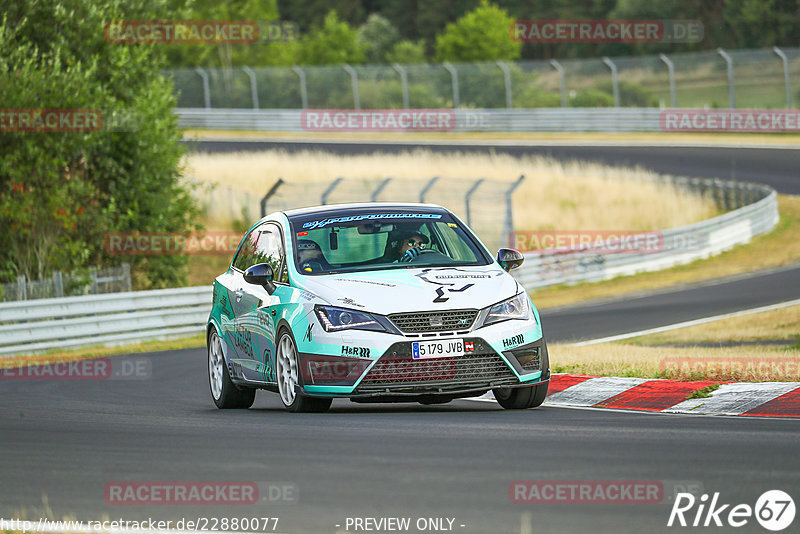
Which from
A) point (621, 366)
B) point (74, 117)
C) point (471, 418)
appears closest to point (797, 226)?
point (74, 117)

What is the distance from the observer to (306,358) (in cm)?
955

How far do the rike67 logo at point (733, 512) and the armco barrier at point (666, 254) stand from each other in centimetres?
2226

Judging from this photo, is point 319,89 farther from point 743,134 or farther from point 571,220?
point 571,220

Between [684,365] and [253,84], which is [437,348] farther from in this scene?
[253,84]

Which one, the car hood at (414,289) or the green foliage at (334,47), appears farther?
the green foliage at (334,47)

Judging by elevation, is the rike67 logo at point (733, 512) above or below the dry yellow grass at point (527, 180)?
above

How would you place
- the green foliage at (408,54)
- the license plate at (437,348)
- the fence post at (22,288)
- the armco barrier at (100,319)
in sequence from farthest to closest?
1. the green foliage at (408,54)
2. the fence post at (22,288)
3. the armco barrier at (100,319)
4. the license plate at (437,348)

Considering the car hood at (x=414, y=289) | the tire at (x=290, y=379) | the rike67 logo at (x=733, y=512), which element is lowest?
the tire at (x=290, y=379)

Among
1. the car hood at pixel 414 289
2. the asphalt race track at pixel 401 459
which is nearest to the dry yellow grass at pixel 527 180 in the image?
the car hood at pixel 414 289

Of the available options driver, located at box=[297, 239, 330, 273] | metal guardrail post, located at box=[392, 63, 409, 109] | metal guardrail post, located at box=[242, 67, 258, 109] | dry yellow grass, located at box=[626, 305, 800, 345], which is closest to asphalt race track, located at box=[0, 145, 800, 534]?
driver, located at box=[297, 239, 330, 273]

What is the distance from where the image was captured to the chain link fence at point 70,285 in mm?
22453

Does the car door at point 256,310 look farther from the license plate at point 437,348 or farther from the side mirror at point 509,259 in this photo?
the side mirror at point 509,259

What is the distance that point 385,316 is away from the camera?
30.6 ft

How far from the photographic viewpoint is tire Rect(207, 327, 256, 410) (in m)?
11.5
